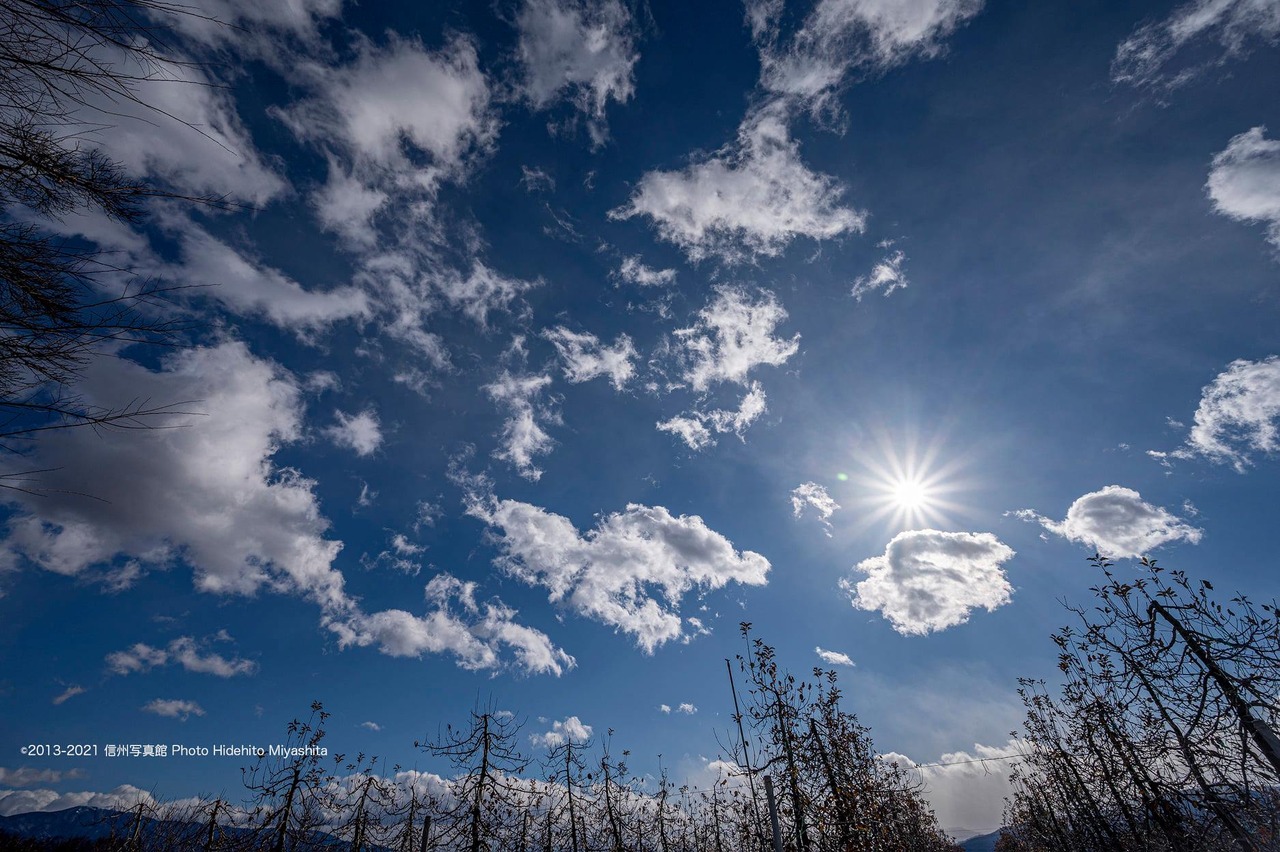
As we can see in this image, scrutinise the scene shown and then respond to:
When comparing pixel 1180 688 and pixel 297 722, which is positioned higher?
pixel 297 722

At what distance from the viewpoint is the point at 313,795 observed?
17.8 meters

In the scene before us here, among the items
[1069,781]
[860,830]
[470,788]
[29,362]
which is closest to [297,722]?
[470,788]

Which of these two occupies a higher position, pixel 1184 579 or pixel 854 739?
pixel 1184 579

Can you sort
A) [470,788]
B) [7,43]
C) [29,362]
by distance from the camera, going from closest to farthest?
1. [7,43]
2. [29,362]
3. [470,788]

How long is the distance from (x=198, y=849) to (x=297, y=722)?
18.1 ft

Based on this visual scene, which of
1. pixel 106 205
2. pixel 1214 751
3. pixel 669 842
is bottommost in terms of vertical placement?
pixel 669 842

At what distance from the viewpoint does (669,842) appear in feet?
92.3

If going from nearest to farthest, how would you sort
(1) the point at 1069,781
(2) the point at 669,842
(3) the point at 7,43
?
(3) the point at 7,43 < (1) the point at 1069,781 < (2) the point at 669,842

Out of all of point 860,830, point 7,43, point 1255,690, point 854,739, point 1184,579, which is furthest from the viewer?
point 854,739

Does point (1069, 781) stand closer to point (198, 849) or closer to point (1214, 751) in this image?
point (1214, 751)

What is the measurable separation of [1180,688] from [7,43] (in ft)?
46.7

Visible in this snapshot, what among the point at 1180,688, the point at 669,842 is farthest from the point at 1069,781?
the point at 1180,688

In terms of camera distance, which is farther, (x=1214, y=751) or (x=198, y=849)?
(x=198, y=849)

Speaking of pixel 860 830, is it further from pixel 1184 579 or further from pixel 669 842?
pixel 669 842
